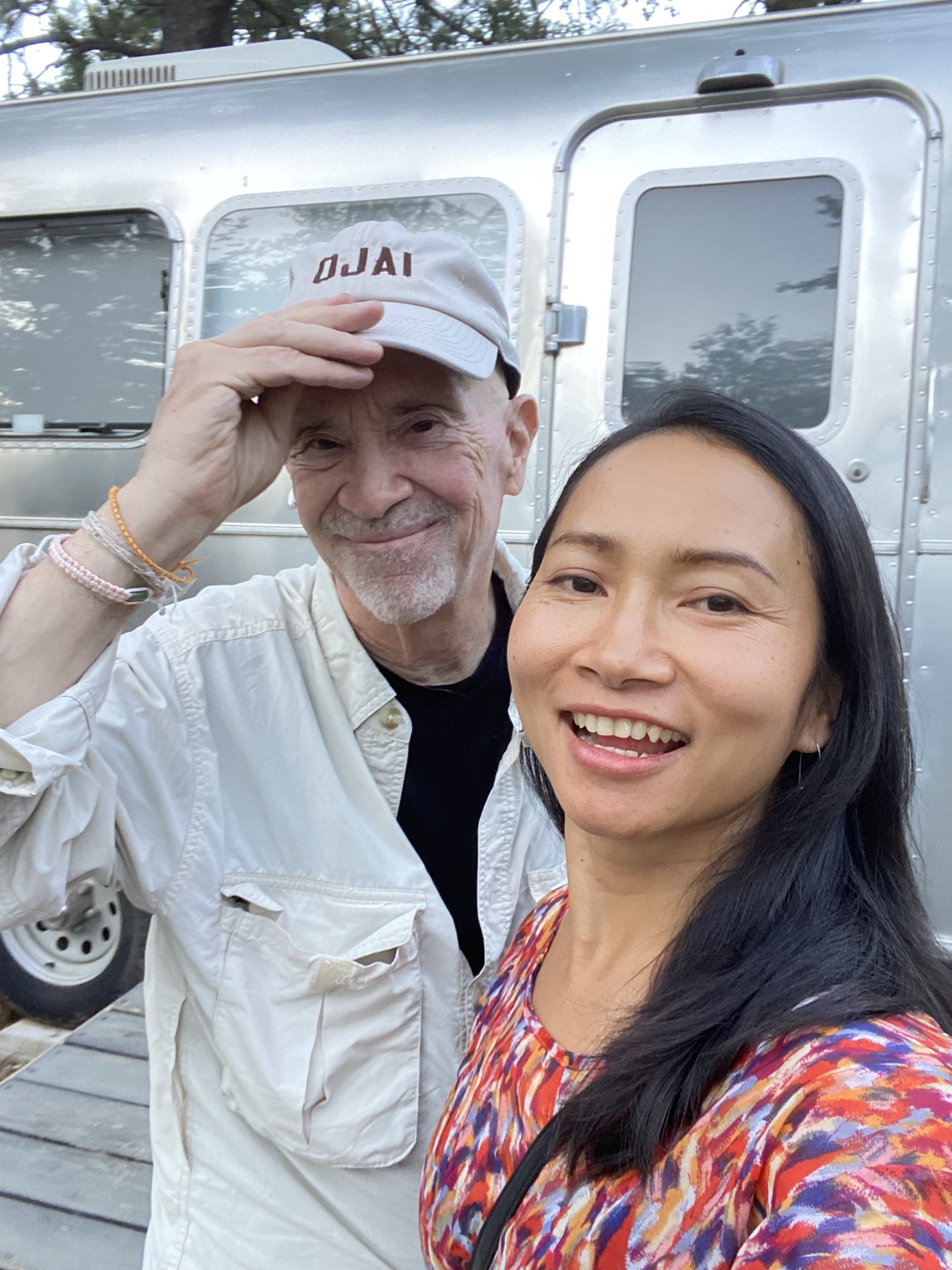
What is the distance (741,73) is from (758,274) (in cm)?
57

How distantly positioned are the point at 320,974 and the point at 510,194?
258 cm

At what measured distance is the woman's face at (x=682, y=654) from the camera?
1.08 meters

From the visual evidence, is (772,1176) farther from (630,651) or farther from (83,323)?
(83,323)

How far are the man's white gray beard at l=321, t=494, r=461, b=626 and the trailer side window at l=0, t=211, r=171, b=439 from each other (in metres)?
2.19

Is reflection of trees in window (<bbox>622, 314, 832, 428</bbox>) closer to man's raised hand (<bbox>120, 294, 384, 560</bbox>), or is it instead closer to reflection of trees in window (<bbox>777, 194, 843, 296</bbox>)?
reflection of trees in window (<bbox>777, 194, 843, 296</bbox>)

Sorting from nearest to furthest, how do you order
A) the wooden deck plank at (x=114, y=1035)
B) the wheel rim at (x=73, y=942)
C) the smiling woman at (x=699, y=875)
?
the smiling woman at (x=699, y=875) → the wooden deck plank at (x=114, y=1035) → the wheel rim at (x=73, y=942)

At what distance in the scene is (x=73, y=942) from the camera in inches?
156

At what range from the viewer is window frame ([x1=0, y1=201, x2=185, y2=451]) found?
3.68 meters

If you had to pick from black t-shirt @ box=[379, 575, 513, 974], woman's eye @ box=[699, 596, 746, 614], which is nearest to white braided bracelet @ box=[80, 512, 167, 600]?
black t-shirt @ box=[379, 575, 513, 974]

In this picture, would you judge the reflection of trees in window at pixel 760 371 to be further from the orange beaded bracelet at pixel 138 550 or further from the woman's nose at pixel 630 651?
the woman's nose at pixel 630 651

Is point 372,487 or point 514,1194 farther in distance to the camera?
point 372,487

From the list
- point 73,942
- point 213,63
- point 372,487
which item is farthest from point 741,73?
point 73,942

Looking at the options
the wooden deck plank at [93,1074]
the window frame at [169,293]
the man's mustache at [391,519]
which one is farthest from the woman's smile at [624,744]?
the window frame at [169,293]

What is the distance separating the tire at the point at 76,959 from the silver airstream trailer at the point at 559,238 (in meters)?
0.01
